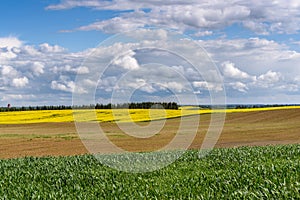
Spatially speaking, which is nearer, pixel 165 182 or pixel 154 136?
pixel 165 182

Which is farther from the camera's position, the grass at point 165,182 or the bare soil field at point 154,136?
the bare soil field at point 154,136

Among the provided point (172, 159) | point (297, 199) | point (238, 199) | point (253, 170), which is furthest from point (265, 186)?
point (172, 159)

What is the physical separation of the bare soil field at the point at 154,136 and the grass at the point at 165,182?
62.3ft

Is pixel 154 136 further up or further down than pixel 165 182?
further down

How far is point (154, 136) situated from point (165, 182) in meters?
39.7

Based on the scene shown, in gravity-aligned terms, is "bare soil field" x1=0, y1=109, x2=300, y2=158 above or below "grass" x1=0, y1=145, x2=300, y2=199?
below

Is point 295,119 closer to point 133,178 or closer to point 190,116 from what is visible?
point 190,116

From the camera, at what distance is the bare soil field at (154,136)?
4153cm

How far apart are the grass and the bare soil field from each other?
748 inches

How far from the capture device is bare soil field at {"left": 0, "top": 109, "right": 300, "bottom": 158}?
41.5m

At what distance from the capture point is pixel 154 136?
54.2 metres

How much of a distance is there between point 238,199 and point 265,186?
1.20 m

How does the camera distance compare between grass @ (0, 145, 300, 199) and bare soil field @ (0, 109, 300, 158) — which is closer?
grass @ (0, 145, 300, 199)

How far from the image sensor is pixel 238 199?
10.5 meters
